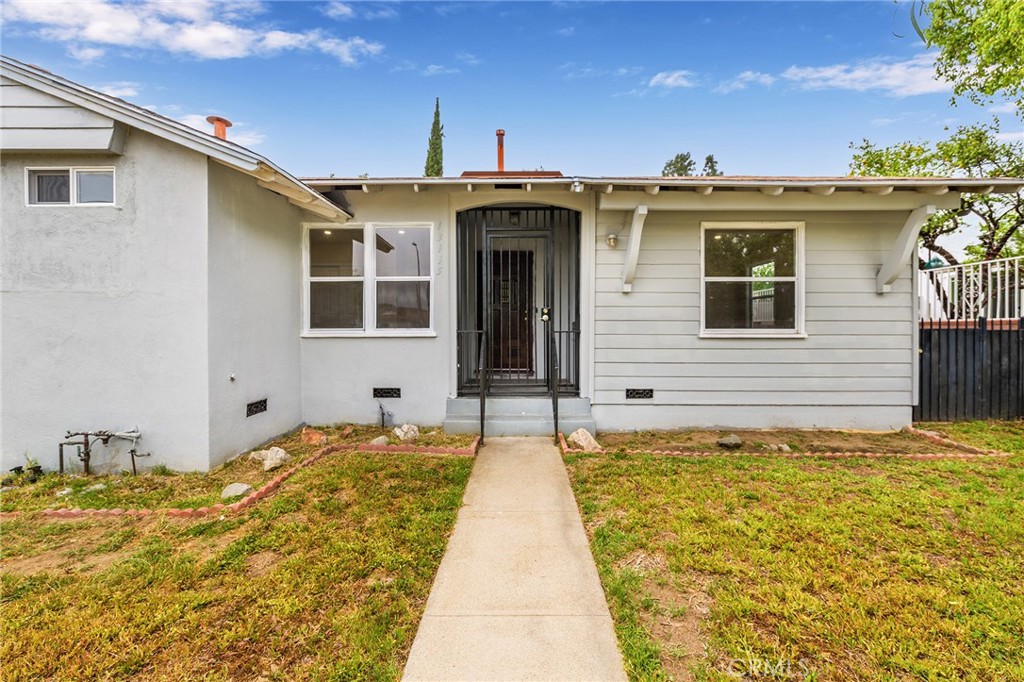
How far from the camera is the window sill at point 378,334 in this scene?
553 cm

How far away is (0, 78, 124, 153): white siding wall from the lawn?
18.4 feet

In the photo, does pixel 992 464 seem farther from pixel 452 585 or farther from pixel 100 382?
pixel 100 382

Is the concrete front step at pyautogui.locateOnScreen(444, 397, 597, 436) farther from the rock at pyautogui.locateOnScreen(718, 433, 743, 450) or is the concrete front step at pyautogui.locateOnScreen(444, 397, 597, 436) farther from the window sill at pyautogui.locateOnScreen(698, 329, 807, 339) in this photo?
the window sill at pyautogui.locateOnScreen(698, 329, 807, 339)

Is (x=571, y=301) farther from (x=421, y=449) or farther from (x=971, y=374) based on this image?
(x=971, y=374)

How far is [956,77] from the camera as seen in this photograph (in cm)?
874

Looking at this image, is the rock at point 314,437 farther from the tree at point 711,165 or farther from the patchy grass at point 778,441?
the tree at point 711,165

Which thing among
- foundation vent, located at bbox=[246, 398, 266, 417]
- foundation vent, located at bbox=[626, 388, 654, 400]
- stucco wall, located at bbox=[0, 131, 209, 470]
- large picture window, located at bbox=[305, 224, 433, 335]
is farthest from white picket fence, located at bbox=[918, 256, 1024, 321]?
stucco wall, located at bbox=[0, 131, 209, 470]

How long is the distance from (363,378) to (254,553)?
10.2 ft

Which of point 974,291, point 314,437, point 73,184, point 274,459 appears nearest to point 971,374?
point 974,291

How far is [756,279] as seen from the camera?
216 inches

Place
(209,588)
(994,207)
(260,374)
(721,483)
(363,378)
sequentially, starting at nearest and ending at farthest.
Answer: (209,588)
(721,483)
(260,374)
(363,378)
(994,207)

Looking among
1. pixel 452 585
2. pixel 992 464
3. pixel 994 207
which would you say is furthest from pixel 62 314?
pixel 994 207

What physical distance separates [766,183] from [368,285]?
17.0 ft

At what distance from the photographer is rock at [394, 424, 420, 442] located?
501 centimetres
